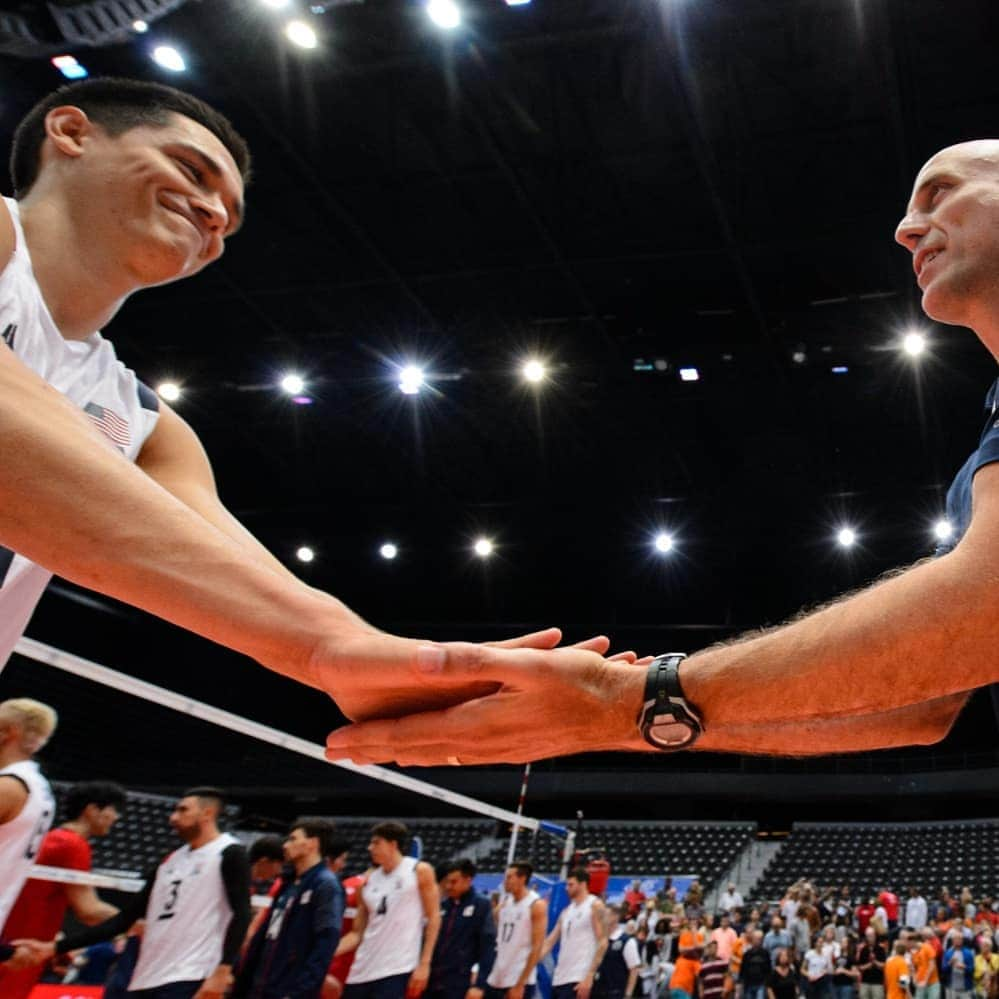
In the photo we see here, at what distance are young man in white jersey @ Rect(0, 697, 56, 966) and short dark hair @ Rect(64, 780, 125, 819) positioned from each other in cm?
105

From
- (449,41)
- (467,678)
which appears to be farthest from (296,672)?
(449,41)

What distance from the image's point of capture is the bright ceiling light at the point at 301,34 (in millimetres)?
8953

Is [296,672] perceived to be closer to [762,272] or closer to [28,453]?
[28,453]

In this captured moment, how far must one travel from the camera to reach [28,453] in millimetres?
989

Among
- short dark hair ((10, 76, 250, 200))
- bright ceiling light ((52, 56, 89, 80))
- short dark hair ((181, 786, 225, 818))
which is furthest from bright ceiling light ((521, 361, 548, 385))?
short dark hair ((10, 76, 250, 200))

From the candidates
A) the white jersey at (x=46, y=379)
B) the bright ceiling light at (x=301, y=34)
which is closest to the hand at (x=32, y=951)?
the white jersey at (x=46, y=379)

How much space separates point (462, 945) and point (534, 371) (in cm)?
791

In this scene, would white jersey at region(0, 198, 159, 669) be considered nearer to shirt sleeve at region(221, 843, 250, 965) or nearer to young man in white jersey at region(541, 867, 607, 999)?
shirt sleeve at region(221, 843, 250, 965)

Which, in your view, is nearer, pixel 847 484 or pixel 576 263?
pixel 576 263

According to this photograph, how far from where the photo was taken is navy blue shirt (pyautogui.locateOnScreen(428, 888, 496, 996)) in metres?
8.32

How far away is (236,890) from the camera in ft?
17.8

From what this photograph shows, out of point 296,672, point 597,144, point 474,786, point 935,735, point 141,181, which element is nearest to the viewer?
point 296,672

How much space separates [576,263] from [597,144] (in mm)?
1890

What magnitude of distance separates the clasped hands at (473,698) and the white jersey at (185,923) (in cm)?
439
